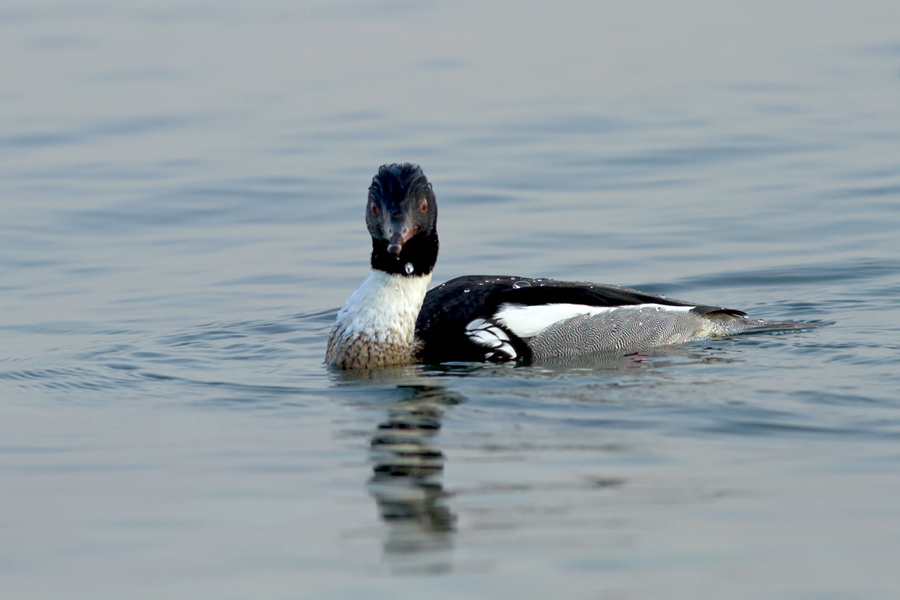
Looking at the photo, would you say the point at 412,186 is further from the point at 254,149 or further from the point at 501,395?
the point at 254,149

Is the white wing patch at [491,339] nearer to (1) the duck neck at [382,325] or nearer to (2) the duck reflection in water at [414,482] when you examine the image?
(1) the duck neck at [382,325]

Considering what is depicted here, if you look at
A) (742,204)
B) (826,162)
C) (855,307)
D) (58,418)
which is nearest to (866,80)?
(826,162)

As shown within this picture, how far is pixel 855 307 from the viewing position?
11.4 metres

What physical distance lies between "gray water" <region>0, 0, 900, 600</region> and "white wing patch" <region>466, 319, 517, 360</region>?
10.6 inches

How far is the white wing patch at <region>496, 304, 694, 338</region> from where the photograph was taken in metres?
9.81

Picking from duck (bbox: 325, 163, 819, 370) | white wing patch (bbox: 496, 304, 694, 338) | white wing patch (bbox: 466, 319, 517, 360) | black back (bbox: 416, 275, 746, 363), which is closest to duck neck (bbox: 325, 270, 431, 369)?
duck (bbox: 325, 163, 819, 370)

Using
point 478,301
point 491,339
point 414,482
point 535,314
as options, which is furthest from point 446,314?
point 414,482

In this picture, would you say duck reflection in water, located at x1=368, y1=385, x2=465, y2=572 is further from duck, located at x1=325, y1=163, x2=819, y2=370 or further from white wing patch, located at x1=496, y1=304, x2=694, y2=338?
white wing patch, located at x1=496, y1=304, x2=694, y2=338

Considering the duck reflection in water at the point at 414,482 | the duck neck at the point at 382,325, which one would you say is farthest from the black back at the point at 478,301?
the duck reflection in water at the point at 414,482

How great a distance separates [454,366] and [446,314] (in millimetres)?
436

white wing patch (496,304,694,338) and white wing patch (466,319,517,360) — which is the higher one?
white wing patch (496,304,694,338)

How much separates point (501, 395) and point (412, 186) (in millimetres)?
1662

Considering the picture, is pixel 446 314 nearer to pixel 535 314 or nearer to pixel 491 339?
pixel 491 339

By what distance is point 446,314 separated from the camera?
9914 mm
